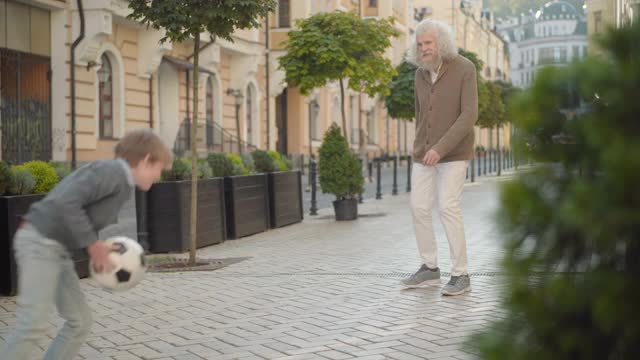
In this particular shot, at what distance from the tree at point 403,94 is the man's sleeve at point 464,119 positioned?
21259mm

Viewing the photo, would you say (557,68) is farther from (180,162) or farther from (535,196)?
(180,162)

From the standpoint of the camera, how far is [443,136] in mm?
6914

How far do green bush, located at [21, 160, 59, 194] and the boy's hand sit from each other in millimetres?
4476

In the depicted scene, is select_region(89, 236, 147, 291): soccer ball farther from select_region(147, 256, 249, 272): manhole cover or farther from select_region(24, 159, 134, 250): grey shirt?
select_region(147, 256, 249, 272): manhole cover

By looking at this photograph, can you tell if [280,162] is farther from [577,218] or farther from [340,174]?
[577,218]

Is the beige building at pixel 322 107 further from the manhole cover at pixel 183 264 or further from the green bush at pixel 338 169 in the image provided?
the manhole cover at pixel 183 264

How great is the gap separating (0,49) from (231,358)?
50.0ft

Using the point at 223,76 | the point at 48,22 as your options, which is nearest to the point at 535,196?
the point at 48,22

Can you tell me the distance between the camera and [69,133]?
20.2m

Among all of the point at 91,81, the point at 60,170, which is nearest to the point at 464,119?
the point at 60,170

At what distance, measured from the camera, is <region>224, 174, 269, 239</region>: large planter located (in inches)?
461

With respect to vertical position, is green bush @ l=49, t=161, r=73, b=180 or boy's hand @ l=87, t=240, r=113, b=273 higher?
green bush @ l=49, t=161, r=73, b=180

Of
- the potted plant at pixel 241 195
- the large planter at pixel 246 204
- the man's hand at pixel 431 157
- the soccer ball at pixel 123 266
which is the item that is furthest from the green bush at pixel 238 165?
the soccer ball at pixel 123 266

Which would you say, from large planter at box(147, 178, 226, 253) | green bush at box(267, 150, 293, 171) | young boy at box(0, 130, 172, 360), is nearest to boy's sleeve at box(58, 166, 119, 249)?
young boy at box(0, 130, 172, 360)
